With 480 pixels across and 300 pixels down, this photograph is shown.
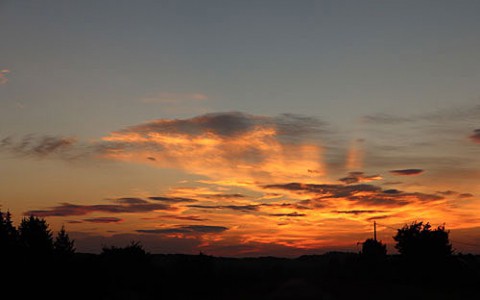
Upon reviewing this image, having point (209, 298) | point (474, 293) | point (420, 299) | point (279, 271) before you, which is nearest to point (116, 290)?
point (209, 298)

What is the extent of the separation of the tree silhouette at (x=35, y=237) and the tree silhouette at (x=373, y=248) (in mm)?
50266

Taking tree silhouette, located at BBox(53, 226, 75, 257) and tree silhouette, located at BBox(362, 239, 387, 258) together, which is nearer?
tree silhouette, located at BBox(53, 226, 75, 257)

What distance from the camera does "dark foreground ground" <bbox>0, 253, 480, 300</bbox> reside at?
140 feet

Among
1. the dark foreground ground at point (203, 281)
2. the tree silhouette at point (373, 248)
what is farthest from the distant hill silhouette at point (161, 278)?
the tree silhouette at point (373, 248)

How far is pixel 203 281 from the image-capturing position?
59.8 metres

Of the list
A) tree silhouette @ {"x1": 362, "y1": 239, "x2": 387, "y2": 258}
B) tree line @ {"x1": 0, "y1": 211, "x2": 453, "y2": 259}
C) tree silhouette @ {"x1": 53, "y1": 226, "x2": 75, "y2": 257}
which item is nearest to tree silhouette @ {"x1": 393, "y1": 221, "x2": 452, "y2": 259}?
tree line @ {"x1": 0, "y1": 211, "x2": 453, "y2": 259}

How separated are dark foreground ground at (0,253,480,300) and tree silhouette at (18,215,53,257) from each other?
3.03m

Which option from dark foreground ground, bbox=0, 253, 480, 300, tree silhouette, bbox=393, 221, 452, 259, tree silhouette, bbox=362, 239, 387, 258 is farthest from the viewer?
tree silhouette, bbox=362, 239, 387, 258

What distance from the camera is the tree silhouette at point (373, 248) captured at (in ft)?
269

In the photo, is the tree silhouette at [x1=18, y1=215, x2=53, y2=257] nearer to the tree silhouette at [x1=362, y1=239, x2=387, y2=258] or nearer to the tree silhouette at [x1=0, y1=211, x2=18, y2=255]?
the tree silhouette at [x1=0, y1=211, x2=18, y2=255]

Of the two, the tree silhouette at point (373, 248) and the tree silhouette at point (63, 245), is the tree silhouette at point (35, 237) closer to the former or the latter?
the tree silhouette at point (63, 245)

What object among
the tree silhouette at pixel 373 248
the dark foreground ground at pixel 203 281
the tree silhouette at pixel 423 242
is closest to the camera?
the dark foreground ground at pixel 203 281

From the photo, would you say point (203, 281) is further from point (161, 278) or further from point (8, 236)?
point (8, 236)

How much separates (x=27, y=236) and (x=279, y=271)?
47.4 meters
